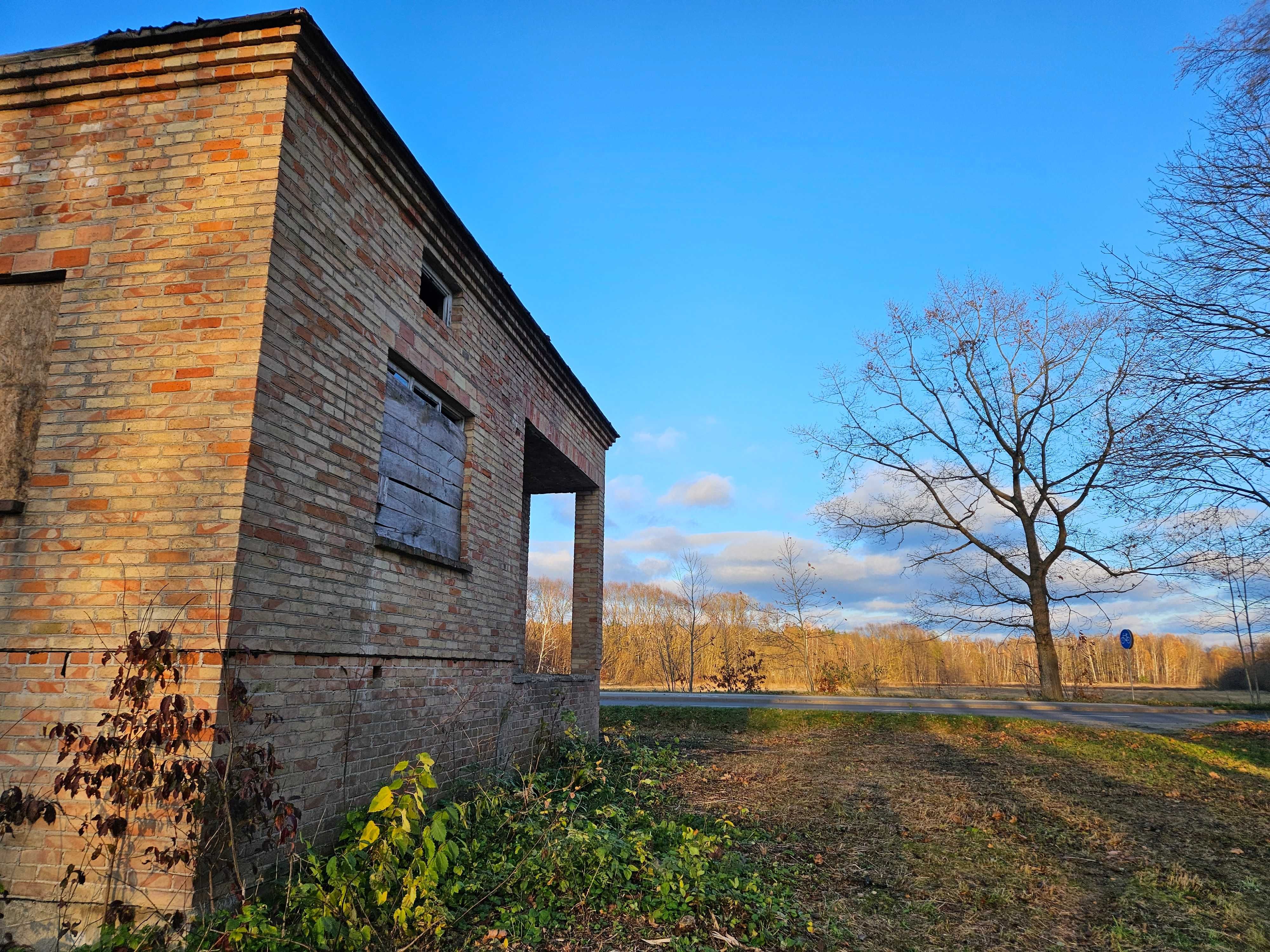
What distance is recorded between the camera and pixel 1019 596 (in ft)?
63.1

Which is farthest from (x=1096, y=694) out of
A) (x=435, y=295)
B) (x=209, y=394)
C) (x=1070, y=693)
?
(x=209, y=394)

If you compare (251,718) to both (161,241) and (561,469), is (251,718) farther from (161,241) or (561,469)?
(561,469)

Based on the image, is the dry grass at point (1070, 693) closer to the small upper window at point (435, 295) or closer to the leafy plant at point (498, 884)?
the leafy plant at point (498, 884)

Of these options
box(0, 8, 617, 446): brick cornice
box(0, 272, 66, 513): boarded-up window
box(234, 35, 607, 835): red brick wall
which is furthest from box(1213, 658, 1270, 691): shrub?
box(0, 272, 66, 513): boarded-up window

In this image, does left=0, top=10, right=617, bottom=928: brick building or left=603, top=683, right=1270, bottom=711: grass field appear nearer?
left=0, top=10, right=617, bottom=928: brick building

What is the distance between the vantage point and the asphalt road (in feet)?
47.8

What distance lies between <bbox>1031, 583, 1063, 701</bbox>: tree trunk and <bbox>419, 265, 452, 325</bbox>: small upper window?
1820cm

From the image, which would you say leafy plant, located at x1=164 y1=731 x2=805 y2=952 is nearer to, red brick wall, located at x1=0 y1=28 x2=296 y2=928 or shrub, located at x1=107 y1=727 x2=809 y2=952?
shrub, located at x1=107 y1=727 x2=809 y2=952

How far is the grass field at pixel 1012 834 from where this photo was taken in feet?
13.7

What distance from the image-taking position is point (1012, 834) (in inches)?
242

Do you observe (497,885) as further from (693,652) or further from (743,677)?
(693,652)

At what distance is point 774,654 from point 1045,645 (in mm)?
13787

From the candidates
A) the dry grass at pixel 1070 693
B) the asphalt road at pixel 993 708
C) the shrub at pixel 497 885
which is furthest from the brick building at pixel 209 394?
the dry grass at pixel 1070 693

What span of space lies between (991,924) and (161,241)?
663cm
